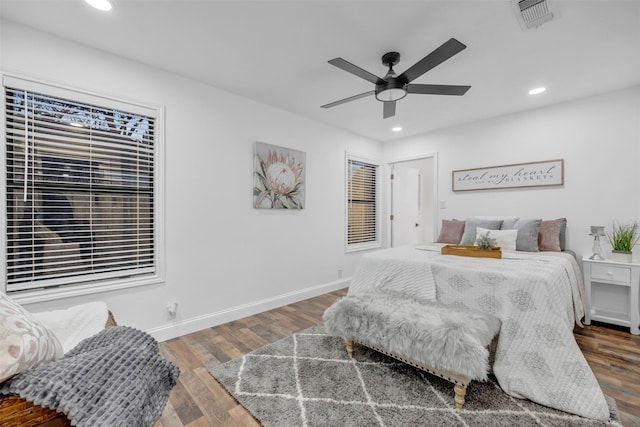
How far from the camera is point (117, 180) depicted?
2.39 metres

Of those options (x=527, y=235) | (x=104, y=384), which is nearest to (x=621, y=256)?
(x=527, y=235)

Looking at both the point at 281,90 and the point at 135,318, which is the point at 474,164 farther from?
the point at 135,318

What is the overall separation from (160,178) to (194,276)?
1.00 meters

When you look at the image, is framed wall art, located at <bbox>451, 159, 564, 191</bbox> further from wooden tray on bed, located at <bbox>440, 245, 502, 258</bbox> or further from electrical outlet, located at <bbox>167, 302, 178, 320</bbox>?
electrical outlet, located at <bbox>167, 302, 178, 320</bbox>

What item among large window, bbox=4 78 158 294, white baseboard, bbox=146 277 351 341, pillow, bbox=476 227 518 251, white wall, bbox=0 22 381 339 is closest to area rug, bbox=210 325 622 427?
white baseboard, bbox=146 277 351 341

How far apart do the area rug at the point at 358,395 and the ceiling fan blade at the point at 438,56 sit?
218 cm

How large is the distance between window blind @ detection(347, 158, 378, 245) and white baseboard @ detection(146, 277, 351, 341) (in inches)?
40.8

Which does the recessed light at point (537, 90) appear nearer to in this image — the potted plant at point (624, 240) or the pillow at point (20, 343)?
the potted plant at point (624, 240)

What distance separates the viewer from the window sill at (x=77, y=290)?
2.00 meters

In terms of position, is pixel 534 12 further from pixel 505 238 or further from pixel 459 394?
pixel 459 394

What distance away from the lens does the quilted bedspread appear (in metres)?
1.65

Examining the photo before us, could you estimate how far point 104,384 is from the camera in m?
0.85

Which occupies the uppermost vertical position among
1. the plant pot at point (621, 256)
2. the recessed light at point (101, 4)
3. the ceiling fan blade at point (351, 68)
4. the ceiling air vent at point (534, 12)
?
the recessed light at point (101, 4)

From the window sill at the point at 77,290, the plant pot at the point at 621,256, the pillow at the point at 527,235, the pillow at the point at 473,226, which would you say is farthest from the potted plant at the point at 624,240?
the window sill at the point at 77,290
